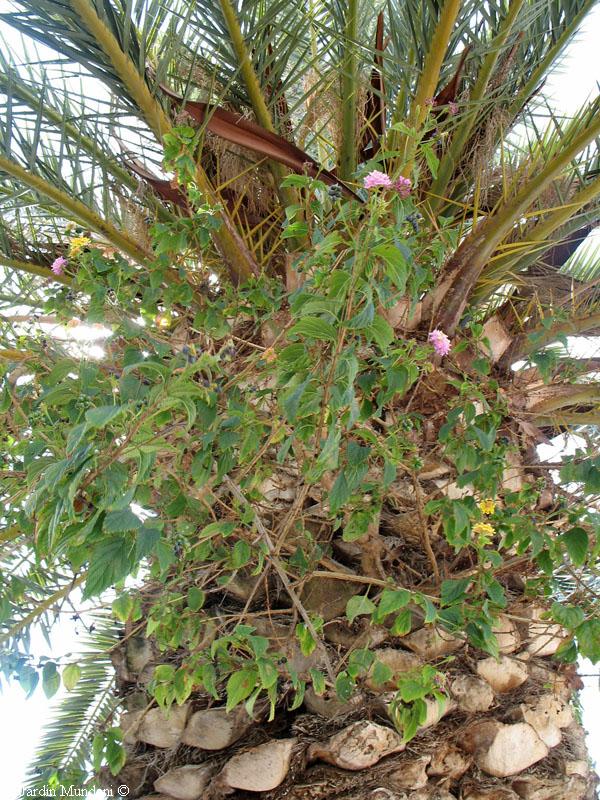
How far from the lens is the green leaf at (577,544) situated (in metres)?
1.57

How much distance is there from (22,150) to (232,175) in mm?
646

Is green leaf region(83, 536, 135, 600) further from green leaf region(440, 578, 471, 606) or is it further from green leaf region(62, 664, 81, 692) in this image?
green leaf region(440, 578, 471, 606)

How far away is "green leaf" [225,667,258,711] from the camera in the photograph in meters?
1.52

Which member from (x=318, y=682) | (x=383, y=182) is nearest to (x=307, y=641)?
(x=318, y=682)

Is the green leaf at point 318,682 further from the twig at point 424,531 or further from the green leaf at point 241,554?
the twig at point 424,531

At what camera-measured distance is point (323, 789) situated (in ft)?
5.60

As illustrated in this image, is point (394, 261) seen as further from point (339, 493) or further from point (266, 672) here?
point (266, 672)

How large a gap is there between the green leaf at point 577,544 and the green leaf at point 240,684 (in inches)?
28.8

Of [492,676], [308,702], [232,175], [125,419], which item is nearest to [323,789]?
[308,702]

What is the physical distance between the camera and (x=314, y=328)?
118cm

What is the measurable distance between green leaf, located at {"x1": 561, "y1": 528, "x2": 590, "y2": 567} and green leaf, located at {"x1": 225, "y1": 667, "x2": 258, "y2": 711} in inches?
28.8

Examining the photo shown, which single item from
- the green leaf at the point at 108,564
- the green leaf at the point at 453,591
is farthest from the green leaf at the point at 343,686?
the green leaf at the point at 108,564

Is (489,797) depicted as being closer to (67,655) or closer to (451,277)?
(67,655)

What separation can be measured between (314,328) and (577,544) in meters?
0.83
